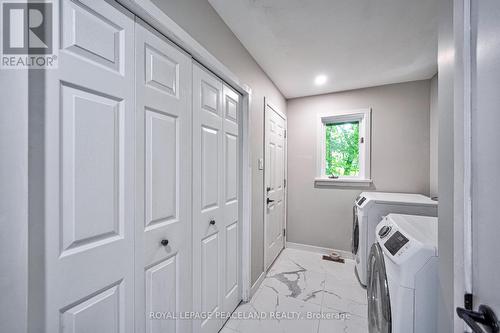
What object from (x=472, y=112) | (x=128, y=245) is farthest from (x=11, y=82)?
(x=472, y=112)

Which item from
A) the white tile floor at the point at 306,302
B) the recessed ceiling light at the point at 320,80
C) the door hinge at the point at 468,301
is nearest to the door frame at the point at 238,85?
the white tile floor at the point at 306,302

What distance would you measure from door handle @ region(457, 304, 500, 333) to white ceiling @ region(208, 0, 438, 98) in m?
1.71

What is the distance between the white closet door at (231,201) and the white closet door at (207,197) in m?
0.06

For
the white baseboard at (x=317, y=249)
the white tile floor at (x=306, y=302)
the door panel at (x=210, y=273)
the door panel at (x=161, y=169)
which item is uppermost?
the door panel at (x=161, y=169)

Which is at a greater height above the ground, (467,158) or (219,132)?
(219,132)

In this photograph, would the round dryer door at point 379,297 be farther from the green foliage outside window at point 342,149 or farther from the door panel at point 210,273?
the green foliage outside window at point 342,149

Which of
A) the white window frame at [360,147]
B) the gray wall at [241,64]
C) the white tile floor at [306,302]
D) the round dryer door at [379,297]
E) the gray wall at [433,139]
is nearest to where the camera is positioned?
the round dryer door at [379,297]

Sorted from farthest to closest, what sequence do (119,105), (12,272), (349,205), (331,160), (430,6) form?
(331,160), (349,205), (430,6), (119,105), (12,272)

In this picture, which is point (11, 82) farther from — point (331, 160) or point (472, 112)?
point (331, 160)

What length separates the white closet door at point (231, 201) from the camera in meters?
1.63

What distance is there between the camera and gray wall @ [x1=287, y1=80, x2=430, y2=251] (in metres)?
2.55

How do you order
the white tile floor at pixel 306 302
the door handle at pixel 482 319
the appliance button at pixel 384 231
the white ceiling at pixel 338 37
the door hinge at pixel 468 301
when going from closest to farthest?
the door handle at pixel 482 319, the door hinge at pixel 468 301, the appliance button at pixel 384 231, the white ceiling at pixel 338 37, the white tile floor at pixel 306 302

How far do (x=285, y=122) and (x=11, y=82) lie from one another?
2896 mm

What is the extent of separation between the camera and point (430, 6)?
4.50 ft
